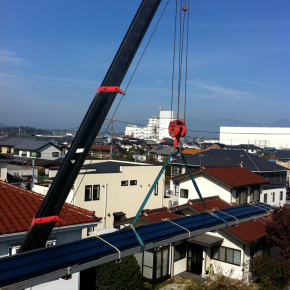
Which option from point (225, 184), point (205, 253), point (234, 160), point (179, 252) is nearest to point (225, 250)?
point (205, 253)

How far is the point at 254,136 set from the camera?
313ft

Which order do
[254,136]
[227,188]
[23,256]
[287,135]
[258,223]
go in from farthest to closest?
1. [254,136]
2. [287,135]
3. [227,188]
4. [258,223]
5. [23,256]

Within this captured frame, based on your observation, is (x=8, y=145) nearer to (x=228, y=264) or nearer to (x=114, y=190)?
(x=114, y=190)

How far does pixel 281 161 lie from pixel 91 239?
5369cm

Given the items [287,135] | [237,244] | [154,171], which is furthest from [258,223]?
[287,135]

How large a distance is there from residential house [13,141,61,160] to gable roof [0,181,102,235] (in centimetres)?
3811

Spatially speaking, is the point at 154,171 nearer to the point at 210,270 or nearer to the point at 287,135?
the point at 210,270

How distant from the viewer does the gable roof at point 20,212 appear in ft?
23.6

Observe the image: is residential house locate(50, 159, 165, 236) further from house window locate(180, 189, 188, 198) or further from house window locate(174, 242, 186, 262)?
house window locate(174, 242, 186, 262)

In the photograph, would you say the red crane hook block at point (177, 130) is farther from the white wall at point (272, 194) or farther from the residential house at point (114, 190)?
the white wall at point (272, 194)

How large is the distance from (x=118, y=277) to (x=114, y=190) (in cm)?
847

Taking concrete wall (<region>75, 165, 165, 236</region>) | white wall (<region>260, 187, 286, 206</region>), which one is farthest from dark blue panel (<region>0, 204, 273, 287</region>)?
white wall (<region>260, 187, 286, 206</region>)

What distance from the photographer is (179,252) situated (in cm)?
1434

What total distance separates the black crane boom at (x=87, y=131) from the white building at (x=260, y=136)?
89585 millimetres
